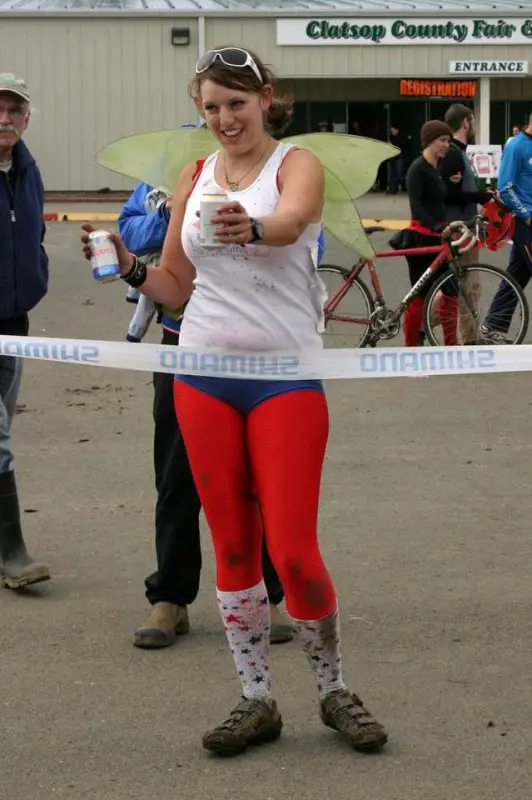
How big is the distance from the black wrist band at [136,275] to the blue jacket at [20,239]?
1.88 metres

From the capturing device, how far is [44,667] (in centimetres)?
509

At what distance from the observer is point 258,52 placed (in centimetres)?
3853

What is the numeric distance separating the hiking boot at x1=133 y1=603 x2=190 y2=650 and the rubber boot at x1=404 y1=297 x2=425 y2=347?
6422 mm

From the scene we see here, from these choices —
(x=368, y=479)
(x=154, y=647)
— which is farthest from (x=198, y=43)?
(x=154, y=647)

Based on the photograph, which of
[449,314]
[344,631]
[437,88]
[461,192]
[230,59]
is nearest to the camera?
[230,59]

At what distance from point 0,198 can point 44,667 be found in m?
1.99

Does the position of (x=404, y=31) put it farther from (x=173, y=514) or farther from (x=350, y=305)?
(x=173, y=514)

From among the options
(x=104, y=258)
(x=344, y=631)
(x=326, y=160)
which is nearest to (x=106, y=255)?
(x=104, y=258)

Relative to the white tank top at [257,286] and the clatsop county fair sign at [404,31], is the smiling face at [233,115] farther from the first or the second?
the clatsop county fair sign at [404,31]

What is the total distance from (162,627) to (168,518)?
1.28ft

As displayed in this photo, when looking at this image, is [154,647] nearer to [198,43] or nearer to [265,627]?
[265,627]

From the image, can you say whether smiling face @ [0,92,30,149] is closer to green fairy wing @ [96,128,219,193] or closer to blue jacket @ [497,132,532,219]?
green fairy wing @ [96,128,219,193]

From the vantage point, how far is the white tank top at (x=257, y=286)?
4113 millimetres

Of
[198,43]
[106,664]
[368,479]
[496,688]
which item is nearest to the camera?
[496,688]
